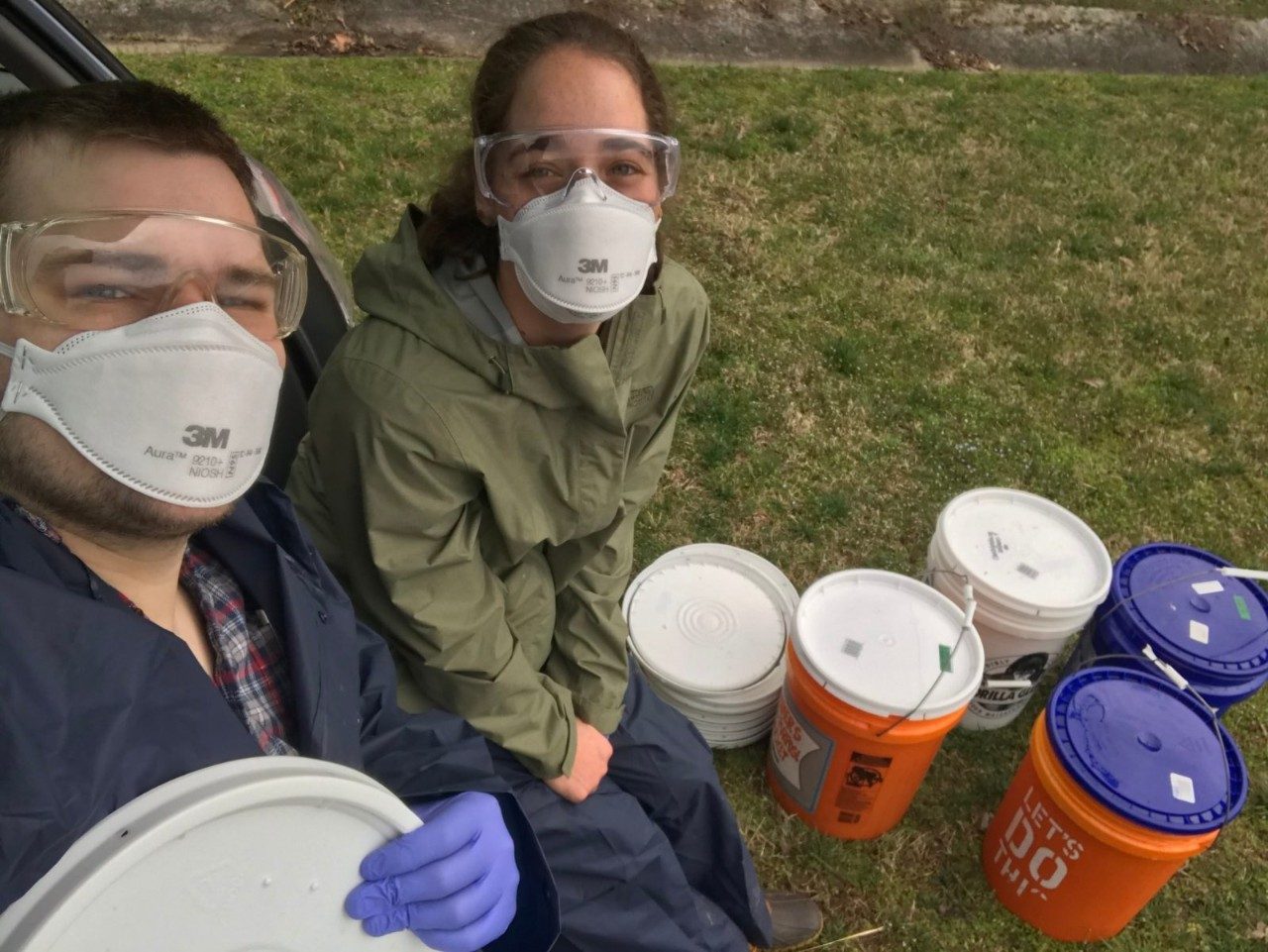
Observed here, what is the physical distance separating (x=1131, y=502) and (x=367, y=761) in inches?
134

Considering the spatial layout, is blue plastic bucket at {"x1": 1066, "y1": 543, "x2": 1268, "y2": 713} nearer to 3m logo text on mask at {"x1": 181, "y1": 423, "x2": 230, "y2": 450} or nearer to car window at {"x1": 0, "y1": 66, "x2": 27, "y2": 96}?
3m logo text on mask at {"x1": 181, "y1": 423, "x2": 230, "y2": 450}

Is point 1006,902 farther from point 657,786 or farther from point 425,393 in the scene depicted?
point 425,393

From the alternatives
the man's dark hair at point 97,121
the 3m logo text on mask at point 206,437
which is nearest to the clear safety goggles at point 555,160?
the man's dark hair at point 97,121

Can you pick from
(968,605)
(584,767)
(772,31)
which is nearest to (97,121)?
(584,767)

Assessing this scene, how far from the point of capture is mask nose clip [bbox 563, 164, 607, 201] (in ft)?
6.26

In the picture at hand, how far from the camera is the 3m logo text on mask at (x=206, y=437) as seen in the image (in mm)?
1224

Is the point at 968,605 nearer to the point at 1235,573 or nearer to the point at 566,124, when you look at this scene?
the point at 1235,573

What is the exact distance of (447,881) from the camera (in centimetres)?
126

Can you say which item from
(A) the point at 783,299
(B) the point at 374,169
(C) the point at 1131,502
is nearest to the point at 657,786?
(C) the point at 1131,502

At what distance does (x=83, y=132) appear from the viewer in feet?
4.23

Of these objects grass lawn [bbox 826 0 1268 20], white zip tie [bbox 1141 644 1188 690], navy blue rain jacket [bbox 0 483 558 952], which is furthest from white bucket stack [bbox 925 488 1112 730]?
grass lawn [bbox 826 0 1268 20]

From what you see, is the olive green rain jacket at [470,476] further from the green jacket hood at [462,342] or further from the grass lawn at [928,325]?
the grass lawn at [928,325]

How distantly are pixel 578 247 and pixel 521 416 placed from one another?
0.35 metres

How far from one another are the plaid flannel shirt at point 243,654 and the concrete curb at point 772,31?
6064mm
